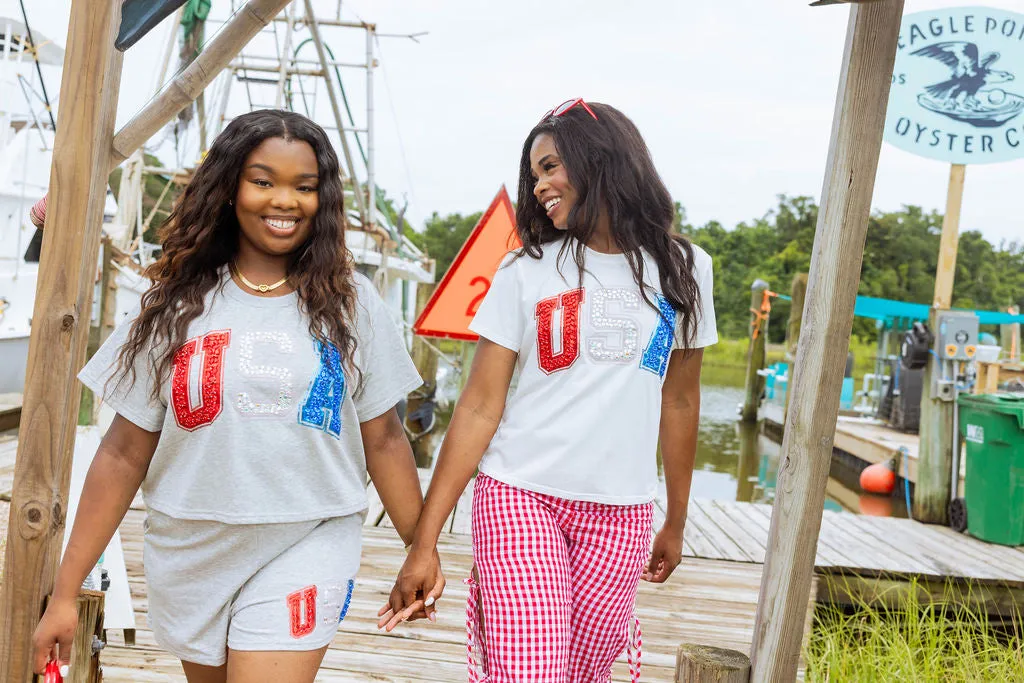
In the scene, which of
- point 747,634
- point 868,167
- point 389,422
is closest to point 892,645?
point 747,634

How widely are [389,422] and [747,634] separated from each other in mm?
2473

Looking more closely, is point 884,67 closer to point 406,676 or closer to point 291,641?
point 291,641

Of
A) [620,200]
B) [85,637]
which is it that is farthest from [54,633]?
[620,200]

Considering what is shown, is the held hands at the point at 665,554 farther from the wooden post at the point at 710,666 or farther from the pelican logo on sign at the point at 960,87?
the pelican logo on sign at the point at 960,87

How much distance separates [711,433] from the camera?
57.4 feet

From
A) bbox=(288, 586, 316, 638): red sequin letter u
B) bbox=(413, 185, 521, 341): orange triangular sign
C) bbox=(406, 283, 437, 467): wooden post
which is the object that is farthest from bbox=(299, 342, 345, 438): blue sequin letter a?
bbox=(406, 283, 437, 467): wooden post

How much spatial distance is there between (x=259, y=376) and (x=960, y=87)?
470 centimetres

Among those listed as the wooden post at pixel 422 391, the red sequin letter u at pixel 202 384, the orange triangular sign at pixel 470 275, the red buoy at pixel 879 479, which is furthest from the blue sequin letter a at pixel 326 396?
the wooden post at pixel 422 391

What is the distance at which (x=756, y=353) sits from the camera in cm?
1770

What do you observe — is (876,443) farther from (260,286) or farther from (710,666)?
(260,286)

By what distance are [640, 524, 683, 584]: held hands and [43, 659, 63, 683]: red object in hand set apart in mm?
1294

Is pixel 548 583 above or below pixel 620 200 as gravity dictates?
below

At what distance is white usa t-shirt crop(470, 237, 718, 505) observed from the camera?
193 centimetres

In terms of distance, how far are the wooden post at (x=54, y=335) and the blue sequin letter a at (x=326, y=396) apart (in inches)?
19.9
